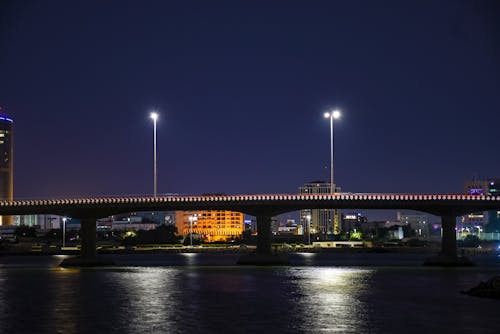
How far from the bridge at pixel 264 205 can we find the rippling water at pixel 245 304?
19.8 metres

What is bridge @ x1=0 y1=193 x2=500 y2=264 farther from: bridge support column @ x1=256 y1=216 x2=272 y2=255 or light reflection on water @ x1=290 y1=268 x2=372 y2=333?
light reflection on water @ x1=290 y1=268 x2=372 y2=333

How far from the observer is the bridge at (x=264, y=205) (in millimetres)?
138625

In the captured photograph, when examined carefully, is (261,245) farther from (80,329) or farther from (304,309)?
(80,329)

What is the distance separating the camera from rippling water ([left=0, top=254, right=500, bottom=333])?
205 feet

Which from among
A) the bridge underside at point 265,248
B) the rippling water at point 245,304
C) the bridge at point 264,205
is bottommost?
the rippling water at point 245,304

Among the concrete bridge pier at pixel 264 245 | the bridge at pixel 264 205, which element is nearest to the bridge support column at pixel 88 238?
the bridge at pixel 264 205

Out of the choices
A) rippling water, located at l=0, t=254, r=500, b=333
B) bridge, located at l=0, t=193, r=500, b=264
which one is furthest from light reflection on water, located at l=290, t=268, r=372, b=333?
bridge, located at l=0, t=193, r=500, b=264

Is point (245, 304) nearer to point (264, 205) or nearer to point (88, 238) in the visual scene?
point (264, 205)

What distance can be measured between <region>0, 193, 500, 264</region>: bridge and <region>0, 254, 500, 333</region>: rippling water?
19789 millimetres

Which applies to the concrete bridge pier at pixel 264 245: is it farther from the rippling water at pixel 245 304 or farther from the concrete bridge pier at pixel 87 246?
the rippling water at pixel 245 304

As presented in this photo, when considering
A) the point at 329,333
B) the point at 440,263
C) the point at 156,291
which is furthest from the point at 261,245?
the point at 329,333

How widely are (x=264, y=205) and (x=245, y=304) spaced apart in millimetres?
64612

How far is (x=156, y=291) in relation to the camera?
92250 mm

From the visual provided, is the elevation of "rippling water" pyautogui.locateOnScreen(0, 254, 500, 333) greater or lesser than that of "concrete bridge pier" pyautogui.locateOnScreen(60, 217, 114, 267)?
lesser
